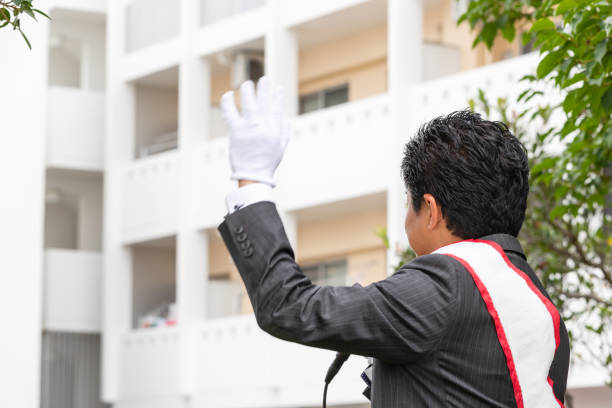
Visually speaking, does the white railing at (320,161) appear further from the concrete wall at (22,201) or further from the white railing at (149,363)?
the concrete wall at (22,201)


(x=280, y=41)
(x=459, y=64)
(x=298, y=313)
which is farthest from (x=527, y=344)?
(x=280, y=41)

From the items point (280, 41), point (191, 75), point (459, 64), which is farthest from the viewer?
point (191, 75)

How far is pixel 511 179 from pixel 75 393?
24245mm

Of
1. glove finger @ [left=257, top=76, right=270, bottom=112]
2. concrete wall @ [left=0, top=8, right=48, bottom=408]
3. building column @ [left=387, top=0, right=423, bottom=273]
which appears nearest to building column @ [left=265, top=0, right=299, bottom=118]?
building column @ [left=387, top=0, right=423, bottom=273]

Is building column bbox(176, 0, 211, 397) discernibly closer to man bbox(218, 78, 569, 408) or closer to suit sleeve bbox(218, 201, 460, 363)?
man bbox(218, 78, 569, 408)

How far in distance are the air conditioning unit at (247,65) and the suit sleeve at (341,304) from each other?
2252 cm

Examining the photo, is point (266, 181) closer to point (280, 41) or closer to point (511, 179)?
point (511, 179)

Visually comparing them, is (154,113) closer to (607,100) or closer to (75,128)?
(75,128)

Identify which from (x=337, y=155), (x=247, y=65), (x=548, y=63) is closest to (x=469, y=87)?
(x=337, y=155)

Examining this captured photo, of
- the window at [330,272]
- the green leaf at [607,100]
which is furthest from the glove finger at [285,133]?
the window at [330,272]

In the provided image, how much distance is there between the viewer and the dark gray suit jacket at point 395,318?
8.98ft

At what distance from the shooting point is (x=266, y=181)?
110 inches

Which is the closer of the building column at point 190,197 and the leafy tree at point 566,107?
the leafy tree at point 566,107

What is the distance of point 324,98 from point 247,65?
153cm
